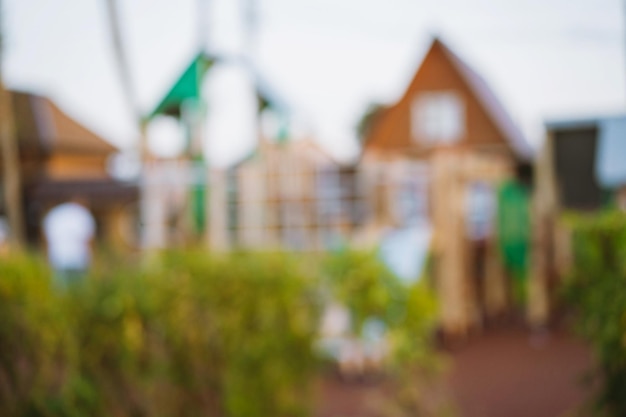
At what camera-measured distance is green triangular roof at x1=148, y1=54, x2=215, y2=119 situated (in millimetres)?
7680

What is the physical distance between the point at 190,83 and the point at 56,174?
24.9 ft

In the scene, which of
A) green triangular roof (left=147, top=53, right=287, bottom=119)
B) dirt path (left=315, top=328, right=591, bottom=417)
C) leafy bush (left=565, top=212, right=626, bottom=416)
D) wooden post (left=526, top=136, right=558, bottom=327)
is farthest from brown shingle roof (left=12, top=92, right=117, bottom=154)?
leafy bush (left=565, top=212, right=626, bottom=416)

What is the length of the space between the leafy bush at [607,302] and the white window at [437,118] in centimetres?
1618

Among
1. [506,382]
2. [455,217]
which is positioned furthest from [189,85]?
[506,382]

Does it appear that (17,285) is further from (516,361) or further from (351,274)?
(516,361)

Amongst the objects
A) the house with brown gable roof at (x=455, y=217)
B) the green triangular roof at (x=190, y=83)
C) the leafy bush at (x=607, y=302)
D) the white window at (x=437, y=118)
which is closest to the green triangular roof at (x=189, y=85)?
the green triangular roof at (x=190, y=83)

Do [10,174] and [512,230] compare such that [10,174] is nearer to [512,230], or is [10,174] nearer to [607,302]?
[512,230]

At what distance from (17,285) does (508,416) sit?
3297 millimetres

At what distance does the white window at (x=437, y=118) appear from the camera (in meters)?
18.7

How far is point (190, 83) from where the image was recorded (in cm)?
773

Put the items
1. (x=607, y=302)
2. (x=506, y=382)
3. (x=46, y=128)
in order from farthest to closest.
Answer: (x=46, y=128) < (x=506, y=382) < (x=607, y=302)

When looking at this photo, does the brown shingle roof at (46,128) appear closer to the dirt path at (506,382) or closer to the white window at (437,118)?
the white window at (437,118)

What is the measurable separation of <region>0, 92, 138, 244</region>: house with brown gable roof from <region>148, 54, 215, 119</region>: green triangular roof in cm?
559

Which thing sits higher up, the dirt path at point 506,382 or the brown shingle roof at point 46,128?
the brown shingle roof at point 46,128
